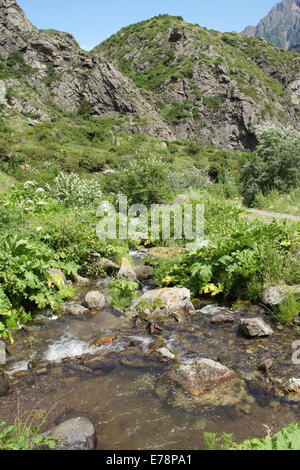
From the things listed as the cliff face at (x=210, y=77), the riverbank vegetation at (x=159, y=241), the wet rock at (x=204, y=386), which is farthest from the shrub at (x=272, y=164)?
the cliff face at (x=210, y=77)

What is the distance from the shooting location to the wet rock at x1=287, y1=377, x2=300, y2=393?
389cm

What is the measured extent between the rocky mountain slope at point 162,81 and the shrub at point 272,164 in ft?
170

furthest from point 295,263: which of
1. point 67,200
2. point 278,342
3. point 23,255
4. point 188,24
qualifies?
point 188,24

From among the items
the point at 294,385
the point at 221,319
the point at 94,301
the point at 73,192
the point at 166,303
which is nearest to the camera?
the point at 294,385

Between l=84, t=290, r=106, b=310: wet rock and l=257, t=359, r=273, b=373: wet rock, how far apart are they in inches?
135

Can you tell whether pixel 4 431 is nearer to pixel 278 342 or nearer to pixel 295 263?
pixel 278 342

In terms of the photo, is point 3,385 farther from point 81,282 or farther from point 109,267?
point 109,267

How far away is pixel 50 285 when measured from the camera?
6273 mm

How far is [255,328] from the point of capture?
5234mm

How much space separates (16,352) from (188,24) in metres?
124

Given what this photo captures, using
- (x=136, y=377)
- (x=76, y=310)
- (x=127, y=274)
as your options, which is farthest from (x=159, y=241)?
(x=136, y=377)

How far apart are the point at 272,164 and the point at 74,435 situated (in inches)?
577

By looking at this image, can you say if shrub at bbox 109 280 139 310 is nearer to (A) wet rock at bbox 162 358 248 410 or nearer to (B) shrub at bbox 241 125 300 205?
(A) wet rock at bbox 162 358 248 410
